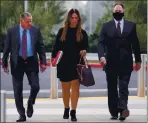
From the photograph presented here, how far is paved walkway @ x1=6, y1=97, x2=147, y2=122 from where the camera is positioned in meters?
9.54

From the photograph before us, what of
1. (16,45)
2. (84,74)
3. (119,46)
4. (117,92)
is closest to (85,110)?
(117,92)

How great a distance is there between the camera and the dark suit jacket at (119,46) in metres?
9.12

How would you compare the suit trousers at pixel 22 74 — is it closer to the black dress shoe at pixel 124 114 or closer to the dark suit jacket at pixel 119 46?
the dark suit jacket at pixel 119 46

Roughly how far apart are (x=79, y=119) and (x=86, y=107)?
1.56 meters

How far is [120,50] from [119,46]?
0.06 metres

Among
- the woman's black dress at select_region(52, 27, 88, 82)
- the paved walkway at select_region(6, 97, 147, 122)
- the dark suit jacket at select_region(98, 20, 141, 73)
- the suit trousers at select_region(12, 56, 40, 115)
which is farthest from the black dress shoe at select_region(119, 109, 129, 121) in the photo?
the suit trousers at select_region(12, 56, 40, 115)

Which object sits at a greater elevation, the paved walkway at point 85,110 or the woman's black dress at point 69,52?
the woman's black dress at point 69,52

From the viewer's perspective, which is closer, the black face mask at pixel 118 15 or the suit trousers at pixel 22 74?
the suit trousers at pixel 22 74

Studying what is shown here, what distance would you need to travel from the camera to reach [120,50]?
30.0ft

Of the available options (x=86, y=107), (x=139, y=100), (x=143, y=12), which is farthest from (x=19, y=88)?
(x=143, y=12)

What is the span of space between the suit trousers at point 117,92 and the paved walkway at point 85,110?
0.79 ft

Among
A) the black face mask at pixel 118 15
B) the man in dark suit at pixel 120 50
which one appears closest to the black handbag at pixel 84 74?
the man in dark suit at pixel 120 50

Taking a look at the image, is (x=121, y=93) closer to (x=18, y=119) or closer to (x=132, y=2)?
(x=18, y=119)

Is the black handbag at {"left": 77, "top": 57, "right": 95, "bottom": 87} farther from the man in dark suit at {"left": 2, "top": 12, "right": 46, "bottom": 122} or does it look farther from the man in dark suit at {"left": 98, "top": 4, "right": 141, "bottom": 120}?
the man in dark suit at {"left": 2, "top": 12, "right": 46, "bottom": 122}
